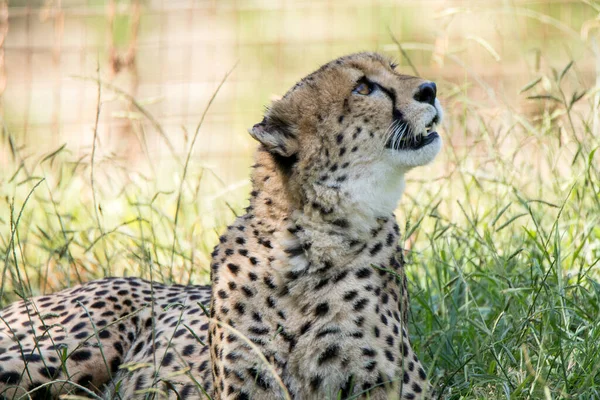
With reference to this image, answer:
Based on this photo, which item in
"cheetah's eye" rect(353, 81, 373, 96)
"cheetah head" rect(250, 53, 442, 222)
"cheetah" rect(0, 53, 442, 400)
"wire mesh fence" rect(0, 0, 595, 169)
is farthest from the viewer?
"wire mesh fence" rect(0, 0, 595, 169)

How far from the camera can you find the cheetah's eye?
2162 mm

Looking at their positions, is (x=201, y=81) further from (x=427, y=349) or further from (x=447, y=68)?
(x=427, y=349)

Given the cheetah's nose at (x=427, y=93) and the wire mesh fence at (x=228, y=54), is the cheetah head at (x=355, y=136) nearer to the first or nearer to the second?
the cheetah's nose at (x=427, y=93)

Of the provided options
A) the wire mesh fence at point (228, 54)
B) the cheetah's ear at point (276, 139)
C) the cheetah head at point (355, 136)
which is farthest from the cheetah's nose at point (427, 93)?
the wire mesh fence at point (228, 54)

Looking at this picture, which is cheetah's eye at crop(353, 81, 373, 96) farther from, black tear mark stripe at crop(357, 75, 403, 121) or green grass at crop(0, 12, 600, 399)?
green grass at crop(0, 12, 600, 399)

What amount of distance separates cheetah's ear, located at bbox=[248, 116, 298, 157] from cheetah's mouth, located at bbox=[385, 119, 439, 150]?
205mm

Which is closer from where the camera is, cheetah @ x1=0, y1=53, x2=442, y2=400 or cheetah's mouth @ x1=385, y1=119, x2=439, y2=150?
cheetah @ x1=0, y1=53, x2=442, y2=400

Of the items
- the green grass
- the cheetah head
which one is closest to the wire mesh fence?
the green grass

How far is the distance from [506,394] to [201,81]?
454cm

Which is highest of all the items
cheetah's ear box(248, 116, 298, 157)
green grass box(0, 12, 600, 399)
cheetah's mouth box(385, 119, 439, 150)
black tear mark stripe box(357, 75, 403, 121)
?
black tear mark stripe box(357, 75, 403, 121)

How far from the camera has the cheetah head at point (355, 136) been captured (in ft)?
6.74

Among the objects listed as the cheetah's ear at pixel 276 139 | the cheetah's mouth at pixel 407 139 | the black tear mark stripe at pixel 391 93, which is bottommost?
the cheetah's ear at pixel 276 139

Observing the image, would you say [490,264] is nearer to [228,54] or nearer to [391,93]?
[391,93]

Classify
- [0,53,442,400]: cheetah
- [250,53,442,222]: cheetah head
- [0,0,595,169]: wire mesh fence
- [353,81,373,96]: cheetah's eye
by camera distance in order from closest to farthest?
[0,53,442,400]: cheetah → [250,53,442,222]: cheetah head → [353,81,373,96]: cheetah's eye → [0,0,595,169]: wire mesh fence
